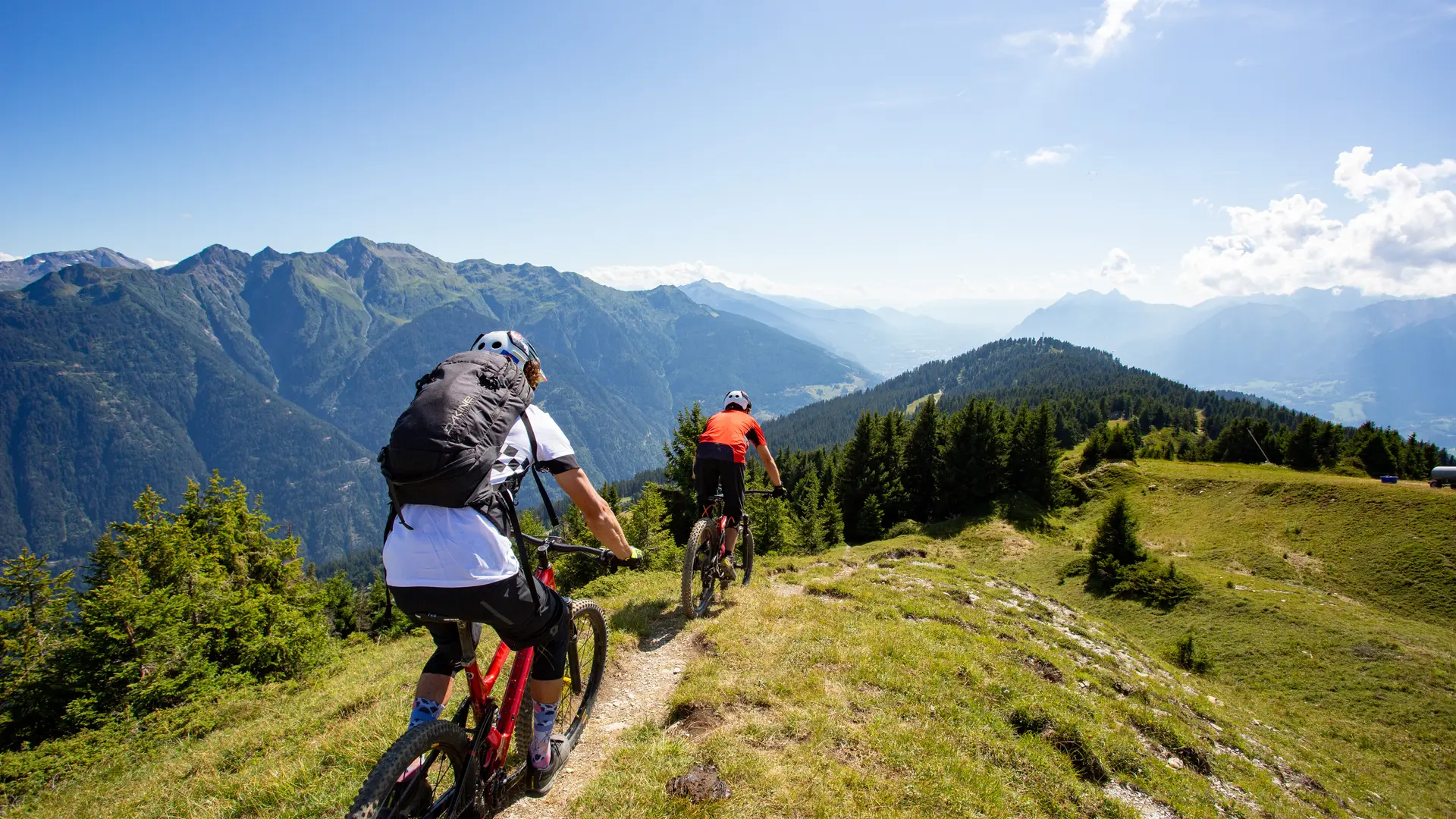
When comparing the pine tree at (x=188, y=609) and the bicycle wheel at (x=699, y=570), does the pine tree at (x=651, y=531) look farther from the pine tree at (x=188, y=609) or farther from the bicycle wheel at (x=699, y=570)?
the pine tree at (x=188, y=609)

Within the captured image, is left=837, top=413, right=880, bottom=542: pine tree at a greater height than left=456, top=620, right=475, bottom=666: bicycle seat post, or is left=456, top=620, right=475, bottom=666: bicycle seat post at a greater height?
left=456, top=620, right=475, bottom=666: bicycle seat post

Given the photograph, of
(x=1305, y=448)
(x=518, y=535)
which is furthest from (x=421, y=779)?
(x=1305, y=448)

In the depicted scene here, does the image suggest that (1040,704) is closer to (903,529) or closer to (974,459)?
(903,529)

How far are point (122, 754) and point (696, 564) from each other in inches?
450

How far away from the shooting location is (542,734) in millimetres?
4945

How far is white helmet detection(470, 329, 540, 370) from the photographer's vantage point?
4.86 m

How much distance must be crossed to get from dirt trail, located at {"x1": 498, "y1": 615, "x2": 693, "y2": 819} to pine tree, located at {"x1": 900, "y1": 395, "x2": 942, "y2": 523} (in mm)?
46372

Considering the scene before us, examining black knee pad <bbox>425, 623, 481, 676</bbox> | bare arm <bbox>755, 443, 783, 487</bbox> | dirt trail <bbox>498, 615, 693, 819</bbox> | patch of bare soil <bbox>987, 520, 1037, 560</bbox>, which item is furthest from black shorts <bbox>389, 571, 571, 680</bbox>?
patch of bare soil <bbox>987, 520, 1037, 560</bbox>

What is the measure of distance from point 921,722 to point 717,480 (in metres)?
4.88

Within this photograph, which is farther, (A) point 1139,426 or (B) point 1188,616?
(A) point 1139,426

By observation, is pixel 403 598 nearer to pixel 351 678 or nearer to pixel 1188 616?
pixel 351 678

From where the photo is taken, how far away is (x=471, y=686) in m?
4.29

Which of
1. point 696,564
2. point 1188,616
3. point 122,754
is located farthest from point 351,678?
point 1188,616

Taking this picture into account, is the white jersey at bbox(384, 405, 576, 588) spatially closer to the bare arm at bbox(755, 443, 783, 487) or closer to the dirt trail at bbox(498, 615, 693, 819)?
the dirt trail at bbox(498, 615, 693, 819)
